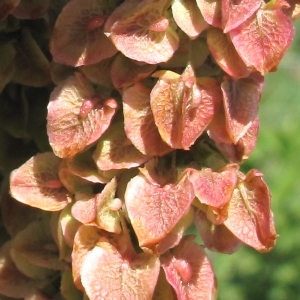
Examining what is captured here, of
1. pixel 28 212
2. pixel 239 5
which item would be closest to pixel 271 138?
pixel 28 212

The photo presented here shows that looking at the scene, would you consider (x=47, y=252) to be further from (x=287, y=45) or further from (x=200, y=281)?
(x=287, y=45)

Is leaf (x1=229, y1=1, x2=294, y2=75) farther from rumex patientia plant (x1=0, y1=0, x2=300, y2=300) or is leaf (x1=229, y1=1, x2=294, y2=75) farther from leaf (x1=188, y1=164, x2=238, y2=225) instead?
leaf (x1=188, y1=164, x2=238, y2=225)

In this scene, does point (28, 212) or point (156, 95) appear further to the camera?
point (28, 212)

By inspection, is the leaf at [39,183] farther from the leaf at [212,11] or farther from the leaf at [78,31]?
the leaf at [212,11]

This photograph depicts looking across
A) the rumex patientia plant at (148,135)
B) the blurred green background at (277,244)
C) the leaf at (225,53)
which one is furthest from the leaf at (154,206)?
the blurred green background at (277,244)

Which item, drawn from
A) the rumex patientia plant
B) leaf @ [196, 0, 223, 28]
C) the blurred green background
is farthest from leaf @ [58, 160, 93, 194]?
the blurred green background

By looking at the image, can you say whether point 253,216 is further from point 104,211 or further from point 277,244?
point 277,244
